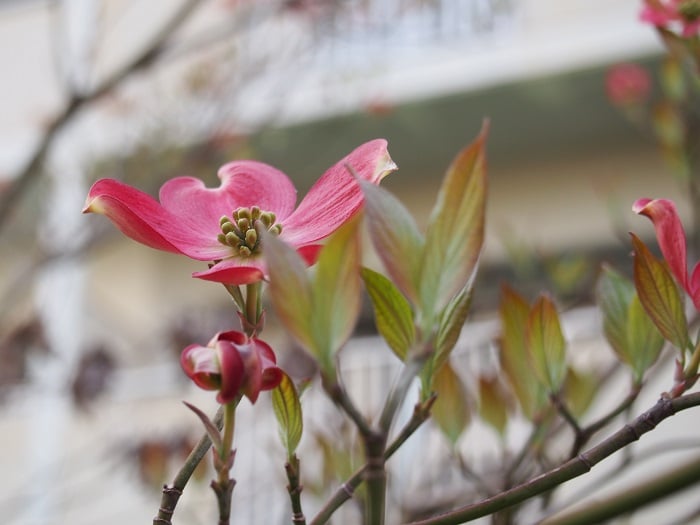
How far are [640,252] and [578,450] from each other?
21 cm

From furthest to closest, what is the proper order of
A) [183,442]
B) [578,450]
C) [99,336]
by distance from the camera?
[99,336] → [183,442] → [578,450]

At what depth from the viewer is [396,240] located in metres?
0.34

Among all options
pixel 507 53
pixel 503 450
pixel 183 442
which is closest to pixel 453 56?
pixel 507 53

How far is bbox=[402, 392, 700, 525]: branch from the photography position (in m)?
0.39

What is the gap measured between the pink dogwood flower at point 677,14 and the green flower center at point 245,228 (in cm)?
36

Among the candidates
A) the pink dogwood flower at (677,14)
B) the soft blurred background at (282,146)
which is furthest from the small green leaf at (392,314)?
the soft blurred background at (282,146)

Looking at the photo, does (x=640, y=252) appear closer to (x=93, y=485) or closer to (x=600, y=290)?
(x=600, y=290)

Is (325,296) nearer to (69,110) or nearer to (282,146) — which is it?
(69,110)

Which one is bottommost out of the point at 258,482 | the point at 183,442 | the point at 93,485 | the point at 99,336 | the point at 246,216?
the point at 246,216

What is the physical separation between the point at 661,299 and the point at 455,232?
0.15m

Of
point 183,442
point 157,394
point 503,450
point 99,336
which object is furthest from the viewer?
point 99,336

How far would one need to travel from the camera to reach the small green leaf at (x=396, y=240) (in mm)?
338

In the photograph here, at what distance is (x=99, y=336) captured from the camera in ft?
19.2

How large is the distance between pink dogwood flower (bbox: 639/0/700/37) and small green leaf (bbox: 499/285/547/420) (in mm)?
230
